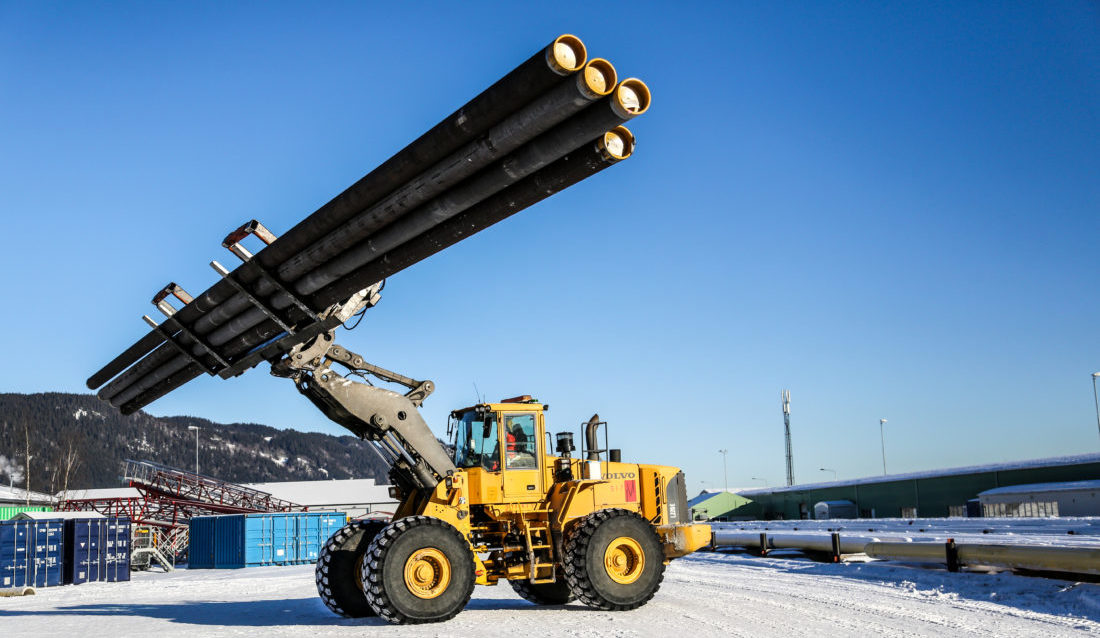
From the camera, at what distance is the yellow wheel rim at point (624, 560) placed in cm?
1368

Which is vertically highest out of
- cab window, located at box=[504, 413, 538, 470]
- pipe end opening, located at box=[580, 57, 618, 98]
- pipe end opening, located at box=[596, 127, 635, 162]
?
pipe end opening, located at box=[580, 57, 618, 98]

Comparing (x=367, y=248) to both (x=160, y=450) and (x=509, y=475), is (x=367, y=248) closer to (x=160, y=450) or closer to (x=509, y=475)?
(x=509, y=475)

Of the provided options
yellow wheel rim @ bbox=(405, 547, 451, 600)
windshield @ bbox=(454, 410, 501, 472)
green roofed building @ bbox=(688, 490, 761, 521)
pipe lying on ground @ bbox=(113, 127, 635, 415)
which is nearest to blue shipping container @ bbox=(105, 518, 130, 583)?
windshield @ bbox=(454, 410, 501, 472)

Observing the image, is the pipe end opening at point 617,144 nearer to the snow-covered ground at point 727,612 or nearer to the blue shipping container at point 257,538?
the snow-covered ground at point 727,612

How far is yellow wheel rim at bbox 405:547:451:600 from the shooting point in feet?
40.2

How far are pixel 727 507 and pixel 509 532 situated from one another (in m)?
65.4

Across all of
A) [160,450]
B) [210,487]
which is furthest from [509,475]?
[160,450]

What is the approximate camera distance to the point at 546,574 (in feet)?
45.3

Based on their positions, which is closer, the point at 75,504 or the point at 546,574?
the point at 546,574

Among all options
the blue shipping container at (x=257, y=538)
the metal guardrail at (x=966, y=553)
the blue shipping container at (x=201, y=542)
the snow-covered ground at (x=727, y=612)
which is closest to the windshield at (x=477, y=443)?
the snow-covered ground at (x=727, y=612)

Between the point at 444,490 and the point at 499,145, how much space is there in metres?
6.28

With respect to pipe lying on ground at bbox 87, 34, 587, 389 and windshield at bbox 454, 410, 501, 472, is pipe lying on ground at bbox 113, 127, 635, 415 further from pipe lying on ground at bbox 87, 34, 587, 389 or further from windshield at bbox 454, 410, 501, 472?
windshield at bbox 454, 410, 501, 472

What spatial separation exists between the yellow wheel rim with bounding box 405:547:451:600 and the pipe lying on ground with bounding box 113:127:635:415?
3755 millimetres

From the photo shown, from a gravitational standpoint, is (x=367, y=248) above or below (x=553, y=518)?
above
